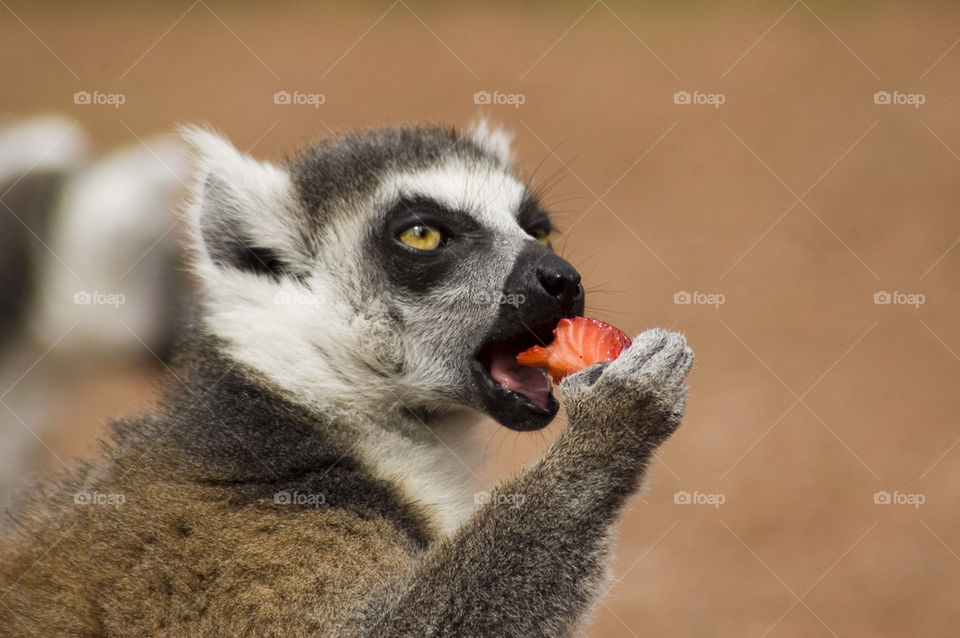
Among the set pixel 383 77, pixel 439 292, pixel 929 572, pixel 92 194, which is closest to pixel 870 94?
pixel 383 77

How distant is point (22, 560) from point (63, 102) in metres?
19.1

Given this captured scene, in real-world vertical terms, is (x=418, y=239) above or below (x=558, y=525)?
above

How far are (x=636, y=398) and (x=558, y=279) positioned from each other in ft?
2.32

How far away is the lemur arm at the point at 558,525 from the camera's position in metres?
3.02

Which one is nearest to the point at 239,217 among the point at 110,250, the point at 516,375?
the point at 516,375

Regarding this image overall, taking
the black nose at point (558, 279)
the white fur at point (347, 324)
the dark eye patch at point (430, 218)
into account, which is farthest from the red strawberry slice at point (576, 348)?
the dark eye patch at point (430, 218)

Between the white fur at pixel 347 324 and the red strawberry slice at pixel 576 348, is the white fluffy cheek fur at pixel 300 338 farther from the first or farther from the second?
the red strawberry slice at pixel 576 348

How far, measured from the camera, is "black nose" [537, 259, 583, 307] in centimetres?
373

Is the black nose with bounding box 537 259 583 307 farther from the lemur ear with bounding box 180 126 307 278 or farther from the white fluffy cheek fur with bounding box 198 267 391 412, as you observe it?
the lemur ear with bounding box 180 126 307 278

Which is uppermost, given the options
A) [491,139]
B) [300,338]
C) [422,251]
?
[491,139]

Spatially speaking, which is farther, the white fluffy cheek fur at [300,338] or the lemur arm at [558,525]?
the white fluffy cheek fur at [300,338]

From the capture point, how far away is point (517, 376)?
12.8ft

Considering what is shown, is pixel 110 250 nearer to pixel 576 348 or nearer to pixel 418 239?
pixel 418 239

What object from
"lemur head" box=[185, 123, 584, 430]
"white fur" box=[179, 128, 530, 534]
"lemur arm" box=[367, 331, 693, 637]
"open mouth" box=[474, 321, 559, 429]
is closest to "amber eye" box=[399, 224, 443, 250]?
"lemur head" box=[185, 123, 584, 430]
